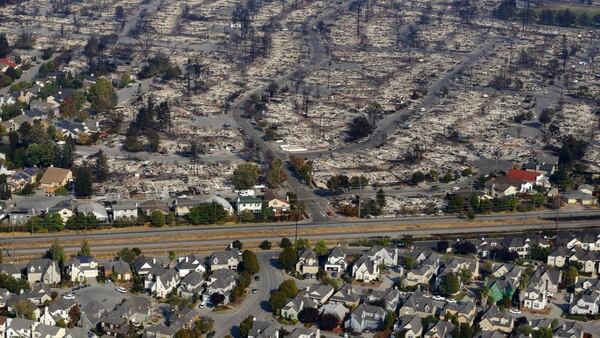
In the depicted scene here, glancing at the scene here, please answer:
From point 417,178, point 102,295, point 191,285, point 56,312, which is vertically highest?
point 56,312

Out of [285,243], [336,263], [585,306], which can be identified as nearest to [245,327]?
[336,263]

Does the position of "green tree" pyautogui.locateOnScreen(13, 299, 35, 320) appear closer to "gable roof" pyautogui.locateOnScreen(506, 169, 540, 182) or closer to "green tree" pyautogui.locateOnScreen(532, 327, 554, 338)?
"green tree" pyautogui.locateOnScreen(532, 327, 554, 338)

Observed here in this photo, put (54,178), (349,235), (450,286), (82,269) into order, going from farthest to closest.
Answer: (54,178), (349,235), (82,269), (450,286)

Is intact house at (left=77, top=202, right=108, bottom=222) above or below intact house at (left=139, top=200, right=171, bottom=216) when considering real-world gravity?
above

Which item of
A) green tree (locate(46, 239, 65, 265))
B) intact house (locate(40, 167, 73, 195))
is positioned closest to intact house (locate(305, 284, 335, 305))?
green tree (locate(46, 239, 65, 265))

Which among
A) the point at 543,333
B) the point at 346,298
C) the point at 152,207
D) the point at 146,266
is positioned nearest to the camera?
the point at 543,333

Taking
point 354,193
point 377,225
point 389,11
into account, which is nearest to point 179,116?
point 354,193

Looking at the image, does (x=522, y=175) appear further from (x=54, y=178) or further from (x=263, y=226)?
(x=54, y=178)

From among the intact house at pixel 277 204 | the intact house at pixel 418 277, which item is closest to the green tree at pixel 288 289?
the intact house at pixel 418 277
